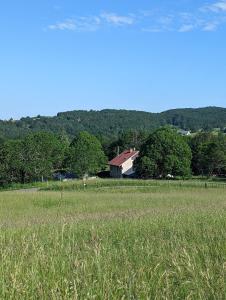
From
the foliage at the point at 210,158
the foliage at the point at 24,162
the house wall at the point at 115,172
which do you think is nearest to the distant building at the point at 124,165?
the house wall at the point at 115,172

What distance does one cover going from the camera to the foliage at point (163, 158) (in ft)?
322

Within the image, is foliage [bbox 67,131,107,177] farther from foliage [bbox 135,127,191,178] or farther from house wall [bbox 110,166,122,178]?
foliage [bbox 135,127,191,178]

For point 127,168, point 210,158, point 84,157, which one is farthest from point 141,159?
point 127,168

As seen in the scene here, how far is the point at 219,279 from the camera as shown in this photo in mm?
4000

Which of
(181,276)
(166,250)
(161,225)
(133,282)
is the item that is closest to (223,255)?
(166,250)

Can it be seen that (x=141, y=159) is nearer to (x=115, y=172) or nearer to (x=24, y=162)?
(x=24, y=162)

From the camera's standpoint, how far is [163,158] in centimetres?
9950

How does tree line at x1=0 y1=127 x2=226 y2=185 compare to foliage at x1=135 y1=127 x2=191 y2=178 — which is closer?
foliage at x1=135 y1=127 x2=191 y2=178

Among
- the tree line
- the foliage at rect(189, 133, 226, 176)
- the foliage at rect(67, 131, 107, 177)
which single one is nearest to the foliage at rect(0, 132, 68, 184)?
the tree line

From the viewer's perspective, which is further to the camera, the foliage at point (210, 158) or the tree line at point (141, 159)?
the foliage at point (210, 158)

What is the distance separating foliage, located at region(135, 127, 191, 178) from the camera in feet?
322

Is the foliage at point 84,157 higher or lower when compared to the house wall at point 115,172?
higher

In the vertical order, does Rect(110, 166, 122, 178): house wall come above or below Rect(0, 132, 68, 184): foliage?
below

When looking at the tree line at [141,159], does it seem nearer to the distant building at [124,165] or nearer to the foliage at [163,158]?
the foliage at [163,158]
